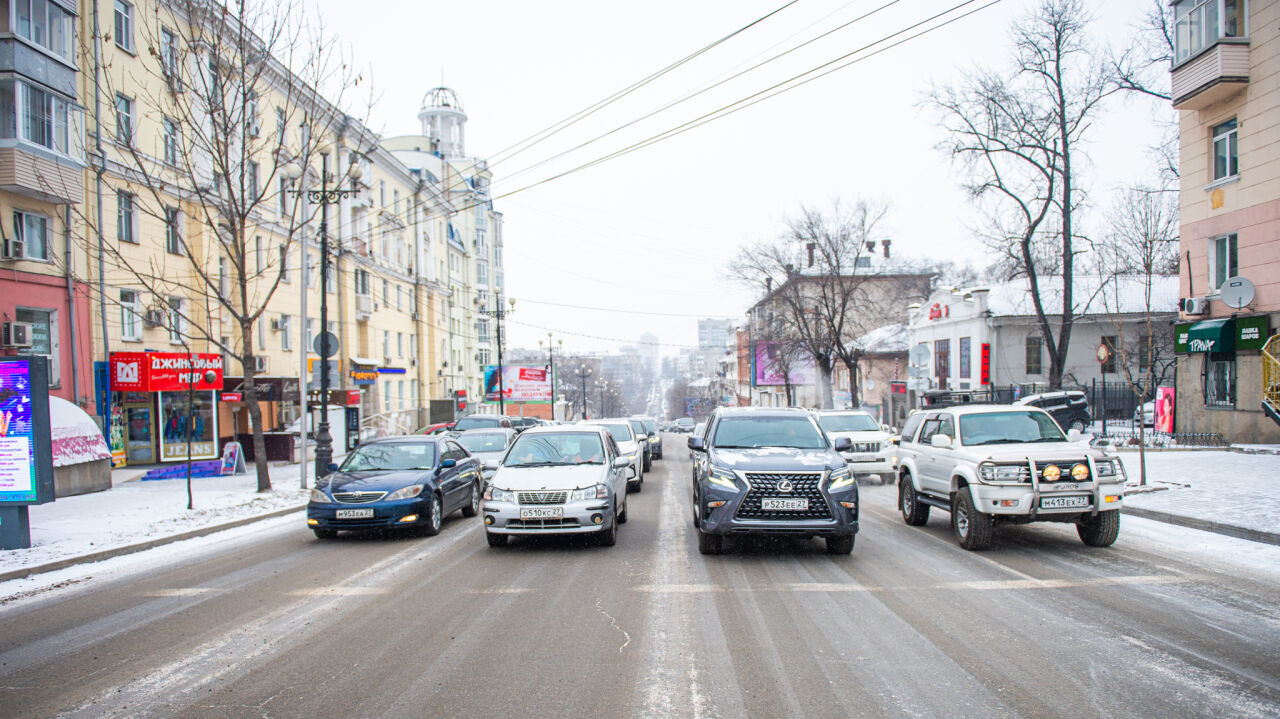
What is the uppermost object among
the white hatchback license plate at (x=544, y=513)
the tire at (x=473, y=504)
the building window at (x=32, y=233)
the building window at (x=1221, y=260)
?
the building window at (x=32, y=233)

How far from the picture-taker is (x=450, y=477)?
12.3 meters

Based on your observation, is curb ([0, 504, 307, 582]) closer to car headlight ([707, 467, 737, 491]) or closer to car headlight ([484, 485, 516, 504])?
car headlight ([484, 485, 516, 504])

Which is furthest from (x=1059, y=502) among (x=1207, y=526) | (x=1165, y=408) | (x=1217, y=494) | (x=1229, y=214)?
(x=1229, y=214)

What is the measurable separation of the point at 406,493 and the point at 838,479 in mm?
5980

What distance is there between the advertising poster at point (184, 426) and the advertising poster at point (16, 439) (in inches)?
525

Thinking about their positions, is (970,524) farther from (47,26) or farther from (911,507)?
(47,26)

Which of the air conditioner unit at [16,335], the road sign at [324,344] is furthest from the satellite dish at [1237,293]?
the air conditioner unit at [16,335]

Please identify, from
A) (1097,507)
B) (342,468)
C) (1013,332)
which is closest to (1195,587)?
(1097,507)

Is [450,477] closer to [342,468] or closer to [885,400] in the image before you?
[342,468]

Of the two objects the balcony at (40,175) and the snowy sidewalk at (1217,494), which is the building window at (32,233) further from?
the snowy sidewalk at (1217,494)

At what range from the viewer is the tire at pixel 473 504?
44.4 ft

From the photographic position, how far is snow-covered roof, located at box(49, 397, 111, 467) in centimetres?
1520

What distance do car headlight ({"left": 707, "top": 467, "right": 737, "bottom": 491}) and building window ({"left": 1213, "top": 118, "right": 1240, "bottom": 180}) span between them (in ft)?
63.9

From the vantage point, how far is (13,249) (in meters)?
17.9
